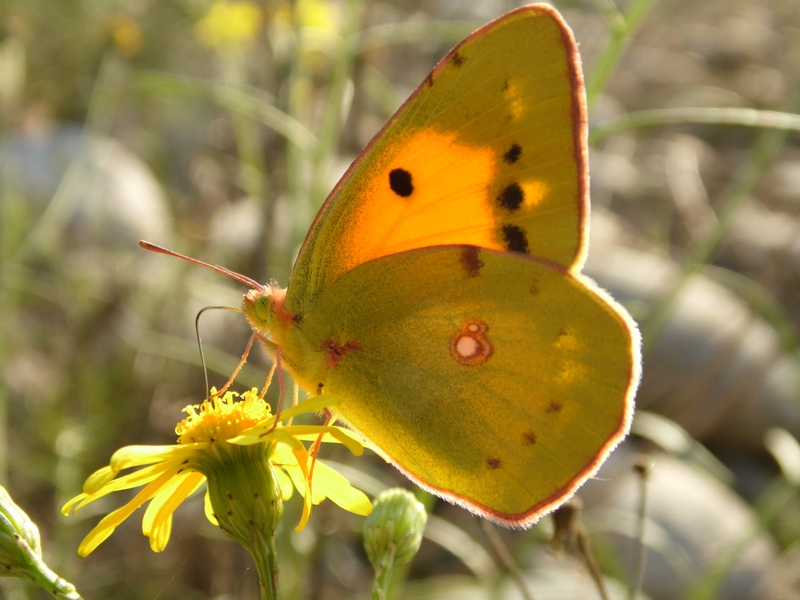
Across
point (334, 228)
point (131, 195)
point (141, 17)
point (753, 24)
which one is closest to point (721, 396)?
point (334, 228)

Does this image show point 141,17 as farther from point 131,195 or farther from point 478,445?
point 478,445

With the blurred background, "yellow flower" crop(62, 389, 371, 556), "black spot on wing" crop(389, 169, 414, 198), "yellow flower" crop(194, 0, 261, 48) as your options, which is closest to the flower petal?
"yellow flower" crop(62, 389, 371, 556)

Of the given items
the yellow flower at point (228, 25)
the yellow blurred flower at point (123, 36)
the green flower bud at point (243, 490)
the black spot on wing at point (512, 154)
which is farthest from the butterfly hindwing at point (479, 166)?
the yellow flower at point (228, 25)

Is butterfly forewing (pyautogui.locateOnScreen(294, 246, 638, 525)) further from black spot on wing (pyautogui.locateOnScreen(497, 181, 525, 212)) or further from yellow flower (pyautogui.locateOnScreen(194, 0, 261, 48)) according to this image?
yellow flower (pyautogui.locateOnScreen(194, 0, 261, 48))

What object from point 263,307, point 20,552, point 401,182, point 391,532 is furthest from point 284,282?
point 20,552

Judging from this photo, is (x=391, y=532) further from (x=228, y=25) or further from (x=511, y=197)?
(x=228, y=25)

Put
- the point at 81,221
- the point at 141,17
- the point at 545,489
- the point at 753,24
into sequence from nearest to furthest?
the point at 545,489, the point at 81,221, the point at 141,17, the point at 753,24

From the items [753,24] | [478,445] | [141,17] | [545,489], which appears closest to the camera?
[545,489]
